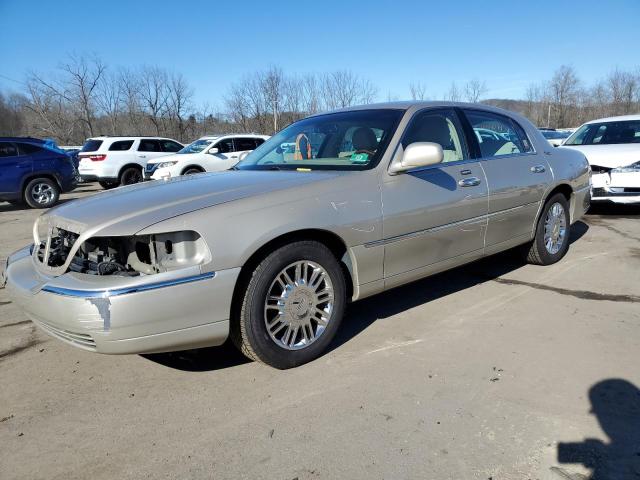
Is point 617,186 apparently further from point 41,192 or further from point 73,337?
point 41,192

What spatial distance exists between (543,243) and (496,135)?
1.30 meters

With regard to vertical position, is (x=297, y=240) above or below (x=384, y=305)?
above

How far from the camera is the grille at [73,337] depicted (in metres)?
2.51

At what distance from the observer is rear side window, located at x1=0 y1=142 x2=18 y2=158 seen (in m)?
11.4

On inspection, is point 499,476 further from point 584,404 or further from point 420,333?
point 420,333

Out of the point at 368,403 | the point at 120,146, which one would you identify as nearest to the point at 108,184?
the point at 120,146

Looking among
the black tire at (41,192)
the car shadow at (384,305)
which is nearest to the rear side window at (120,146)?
the black tire at (41,192)

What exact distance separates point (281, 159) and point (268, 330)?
61.1 inches

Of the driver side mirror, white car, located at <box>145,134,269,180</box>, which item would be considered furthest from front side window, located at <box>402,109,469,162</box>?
white car, located at <box>145,134,269,180</box>

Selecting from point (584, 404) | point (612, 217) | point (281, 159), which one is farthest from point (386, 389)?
point (612, 217)

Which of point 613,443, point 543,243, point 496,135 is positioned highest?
point 496,135

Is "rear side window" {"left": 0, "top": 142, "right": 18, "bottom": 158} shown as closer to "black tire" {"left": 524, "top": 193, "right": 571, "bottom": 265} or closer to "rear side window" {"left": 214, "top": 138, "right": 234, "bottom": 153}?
"rear side window" {"left": 214, "top": 138, "right": 234, "bottom": 153}

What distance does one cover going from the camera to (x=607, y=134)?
8281mm

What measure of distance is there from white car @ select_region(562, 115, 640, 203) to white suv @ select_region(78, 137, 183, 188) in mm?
13308
